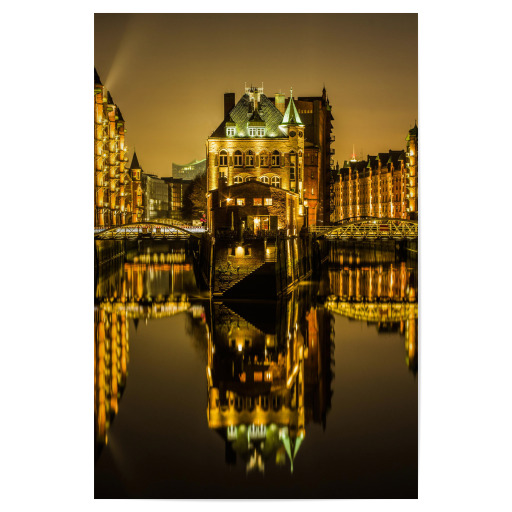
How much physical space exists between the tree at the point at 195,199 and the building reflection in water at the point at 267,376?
2.58 meters

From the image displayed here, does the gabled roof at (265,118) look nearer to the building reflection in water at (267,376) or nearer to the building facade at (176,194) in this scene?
the building facade at (176,194)

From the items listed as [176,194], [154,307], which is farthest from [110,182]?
[176,194]

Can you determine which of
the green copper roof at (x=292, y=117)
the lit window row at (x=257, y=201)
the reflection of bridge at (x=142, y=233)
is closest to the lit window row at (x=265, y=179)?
the lit window row at (x=257, y=201)

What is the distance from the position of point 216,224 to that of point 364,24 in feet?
31.6

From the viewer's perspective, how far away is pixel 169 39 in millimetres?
8195

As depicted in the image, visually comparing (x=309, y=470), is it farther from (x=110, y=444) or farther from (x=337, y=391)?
(x=337, y=391)

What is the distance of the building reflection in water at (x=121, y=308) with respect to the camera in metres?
9.11

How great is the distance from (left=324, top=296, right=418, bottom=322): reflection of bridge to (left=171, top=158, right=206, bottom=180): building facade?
5.60m

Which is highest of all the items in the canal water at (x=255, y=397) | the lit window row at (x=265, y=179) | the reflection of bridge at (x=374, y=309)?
the lit window row at (x=265, y=179)

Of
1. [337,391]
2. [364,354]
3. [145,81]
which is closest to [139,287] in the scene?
[364,354]

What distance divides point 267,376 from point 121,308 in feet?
19.0

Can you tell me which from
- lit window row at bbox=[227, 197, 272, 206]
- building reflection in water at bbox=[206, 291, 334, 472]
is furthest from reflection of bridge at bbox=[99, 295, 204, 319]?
lit window row at bbox=[227, 197, 272, 206]

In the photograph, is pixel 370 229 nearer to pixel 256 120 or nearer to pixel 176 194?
pixel 256 120

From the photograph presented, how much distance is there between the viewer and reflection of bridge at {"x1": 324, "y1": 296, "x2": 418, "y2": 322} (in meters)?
15.6
